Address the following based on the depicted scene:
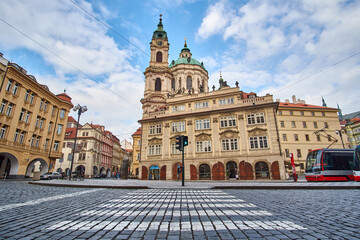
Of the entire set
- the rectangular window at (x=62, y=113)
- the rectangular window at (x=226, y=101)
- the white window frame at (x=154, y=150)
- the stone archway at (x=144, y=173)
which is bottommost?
the stone archway at (x=144, y=173)

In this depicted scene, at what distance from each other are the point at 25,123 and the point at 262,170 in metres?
32.9

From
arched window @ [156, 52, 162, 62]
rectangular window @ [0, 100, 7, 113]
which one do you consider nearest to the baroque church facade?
rectangular window @ [0, 100, 7, 113]

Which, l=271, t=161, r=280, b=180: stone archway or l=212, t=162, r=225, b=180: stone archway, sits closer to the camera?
l=271, t=161, r=280, b=180: stone archway

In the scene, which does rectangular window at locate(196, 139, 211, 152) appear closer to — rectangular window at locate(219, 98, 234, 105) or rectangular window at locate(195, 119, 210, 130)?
rectangular window at locate(195, 119, 210, 130)

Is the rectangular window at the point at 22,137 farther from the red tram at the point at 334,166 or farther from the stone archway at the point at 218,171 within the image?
the red tram at the point at 334,166

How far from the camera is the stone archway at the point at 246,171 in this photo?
25.6m

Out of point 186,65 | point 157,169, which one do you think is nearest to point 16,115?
point 157,169

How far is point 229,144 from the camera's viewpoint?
1091 inches

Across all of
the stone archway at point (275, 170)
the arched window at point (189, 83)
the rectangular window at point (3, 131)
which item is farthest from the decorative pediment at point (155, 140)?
the arched window at point (189, 83)

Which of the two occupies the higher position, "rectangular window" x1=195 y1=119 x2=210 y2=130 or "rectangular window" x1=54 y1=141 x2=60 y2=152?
"rectangular window" x1=195 y1=119 x2=210 y2=130

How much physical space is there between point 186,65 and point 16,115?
152 ft

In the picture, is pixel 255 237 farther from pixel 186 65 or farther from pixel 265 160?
pixel 186 65

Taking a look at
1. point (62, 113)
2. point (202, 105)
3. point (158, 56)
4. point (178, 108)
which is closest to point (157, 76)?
point (158, 56)

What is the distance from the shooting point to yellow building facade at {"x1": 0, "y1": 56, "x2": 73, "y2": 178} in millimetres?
23891
